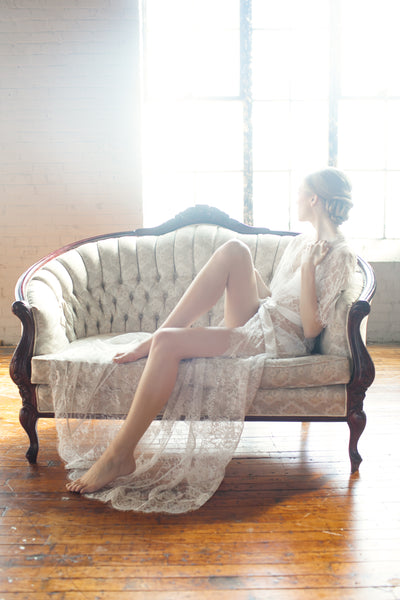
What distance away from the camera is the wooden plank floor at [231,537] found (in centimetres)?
123

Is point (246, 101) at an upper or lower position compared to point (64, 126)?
upper

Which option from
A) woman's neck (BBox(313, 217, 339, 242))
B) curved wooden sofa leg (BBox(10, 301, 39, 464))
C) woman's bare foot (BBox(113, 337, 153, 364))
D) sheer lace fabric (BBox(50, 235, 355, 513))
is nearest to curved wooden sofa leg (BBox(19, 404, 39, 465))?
curved wooden sofa leg (BBox(10, 301, 39, 464))

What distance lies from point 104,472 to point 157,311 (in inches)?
40.0

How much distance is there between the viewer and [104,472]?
67.1 inches

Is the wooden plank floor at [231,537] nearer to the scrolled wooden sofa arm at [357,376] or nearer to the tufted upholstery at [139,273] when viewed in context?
the scrolled wooden sofa arm at [357,376]

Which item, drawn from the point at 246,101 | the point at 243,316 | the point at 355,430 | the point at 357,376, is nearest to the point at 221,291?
the point at 243,316

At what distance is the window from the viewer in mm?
4480

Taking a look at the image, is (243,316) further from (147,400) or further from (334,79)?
(334,79)

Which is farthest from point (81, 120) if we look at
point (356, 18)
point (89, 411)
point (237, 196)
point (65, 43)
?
point (89, 411)

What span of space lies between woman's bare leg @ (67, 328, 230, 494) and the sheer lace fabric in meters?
0.05

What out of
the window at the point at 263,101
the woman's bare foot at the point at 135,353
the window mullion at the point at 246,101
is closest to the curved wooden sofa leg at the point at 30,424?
the woman's bare foot at the point at 135,353

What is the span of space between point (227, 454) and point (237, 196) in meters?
3.23

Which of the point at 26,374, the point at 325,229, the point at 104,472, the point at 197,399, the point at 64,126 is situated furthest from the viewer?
the point at 64,126

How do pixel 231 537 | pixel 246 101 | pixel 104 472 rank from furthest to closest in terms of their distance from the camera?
pixel 246 101 < pixel 104 472 < pixel 231 537
